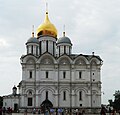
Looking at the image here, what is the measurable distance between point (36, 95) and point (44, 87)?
1.71 m

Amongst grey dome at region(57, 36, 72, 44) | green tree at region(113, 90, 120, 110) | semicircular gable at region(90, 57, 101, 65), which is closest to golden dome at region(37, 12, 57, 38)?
grey dome at region(57, 36, 72, 44)

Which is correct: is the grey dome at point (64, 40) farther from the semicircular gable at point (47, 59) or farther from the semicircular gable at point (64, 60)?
the semicircular gable at point (47, 59)

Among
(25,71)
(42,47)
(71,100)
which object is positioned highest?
(42,47)

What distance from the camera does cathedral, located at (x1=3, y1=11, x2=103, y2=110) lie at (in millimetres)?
47000

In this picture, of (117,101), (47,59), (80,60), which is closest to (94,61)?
(80,60)

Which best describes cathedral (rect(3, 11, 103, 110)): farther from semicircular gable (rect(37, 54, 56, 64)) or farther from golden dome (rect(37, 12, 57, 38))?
golden dome (rect(37, 12, 57, 38))

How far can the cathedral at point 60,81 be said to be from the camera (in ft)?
154

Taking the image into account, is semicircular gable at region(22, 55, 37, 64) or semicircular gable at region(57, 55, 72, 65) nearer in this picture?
semicircular gable at region(22, 55, 37, 64)

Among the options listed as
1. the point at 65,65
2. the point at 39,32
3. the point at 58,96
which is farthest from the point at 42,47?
the point at 58,96

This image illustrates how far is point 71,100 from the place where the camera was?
155 feet

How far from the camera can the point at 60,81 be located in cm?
4784

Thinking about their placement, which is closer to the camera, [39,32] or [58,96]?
[58,96]

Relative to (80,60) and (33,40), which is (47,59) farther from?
(80,60)

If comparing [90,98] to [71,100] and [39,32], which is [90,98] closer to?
[71,100]
